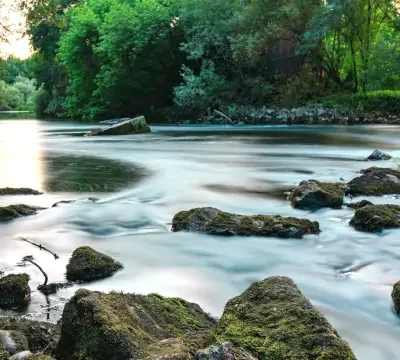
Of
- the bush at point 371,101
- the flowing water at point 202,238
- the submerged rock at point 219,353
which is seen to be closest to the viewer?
the submerged rock at point 219,353

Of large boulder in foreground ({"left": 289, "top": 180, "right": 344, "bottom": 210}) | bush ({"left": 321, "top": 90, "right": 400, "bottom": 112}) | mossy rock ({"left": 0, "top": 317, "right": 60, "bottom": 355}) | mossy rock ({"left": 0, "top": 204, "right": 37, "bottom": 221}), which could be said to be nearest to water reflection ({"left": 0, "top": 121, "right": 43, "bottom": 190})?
mossy rock ({"left": 0, "top": 204, "right": 37, "bottom": 221})

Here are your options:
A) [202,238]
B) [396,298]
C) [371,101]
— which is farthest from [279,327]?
[371,101]

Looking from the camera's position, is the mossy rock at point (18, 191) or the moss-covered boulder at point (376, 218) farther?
the mossy rock at point (18, 191)

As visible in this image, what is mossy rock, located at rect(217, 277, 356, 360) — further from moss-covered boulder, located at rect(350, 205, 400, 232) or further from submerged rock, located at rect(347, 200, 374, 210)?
submerged rock, located at rect(347, 200, 374, 210)

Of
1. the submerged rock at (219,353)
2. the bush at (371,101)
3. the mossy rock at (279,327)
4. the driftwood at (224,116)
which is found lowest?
the mossy rock at (279,327)

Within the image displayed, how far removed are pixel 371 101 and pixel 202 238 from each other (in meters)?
28.7

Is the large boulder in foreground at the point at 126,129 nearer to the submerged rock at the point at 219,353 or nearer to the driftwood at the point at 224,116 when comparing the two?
the driftwood at the point at 224,116

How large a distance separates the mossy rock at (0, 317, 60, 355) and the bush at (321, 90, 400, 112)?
3143 centimetres

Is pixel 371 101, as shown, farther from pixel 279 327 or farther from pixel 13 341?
pixel 13 341

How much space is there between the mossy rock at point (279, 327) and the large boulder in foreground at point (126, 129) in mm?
24648

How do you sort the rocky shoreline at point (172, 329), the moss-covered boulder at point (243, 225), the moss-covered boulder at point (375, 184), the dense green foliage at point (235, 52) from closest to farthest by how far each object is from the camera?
the rocky shoreline at point (172, 329) < the moss-covered boulder at point (243, 225) < the moss-covered boulder at point (375, 184) < the dense green foliage at point (235, 52)

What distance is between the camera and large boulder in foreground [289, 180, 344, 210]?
365 inches

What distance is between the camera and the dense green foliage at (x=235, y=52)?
3425 centimetres

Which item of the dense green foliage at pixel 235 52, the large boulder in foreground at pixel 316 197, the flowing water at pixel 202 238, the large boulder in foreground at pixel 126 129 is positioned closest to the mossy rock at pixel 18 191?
the flowing water at pixel 202 238
